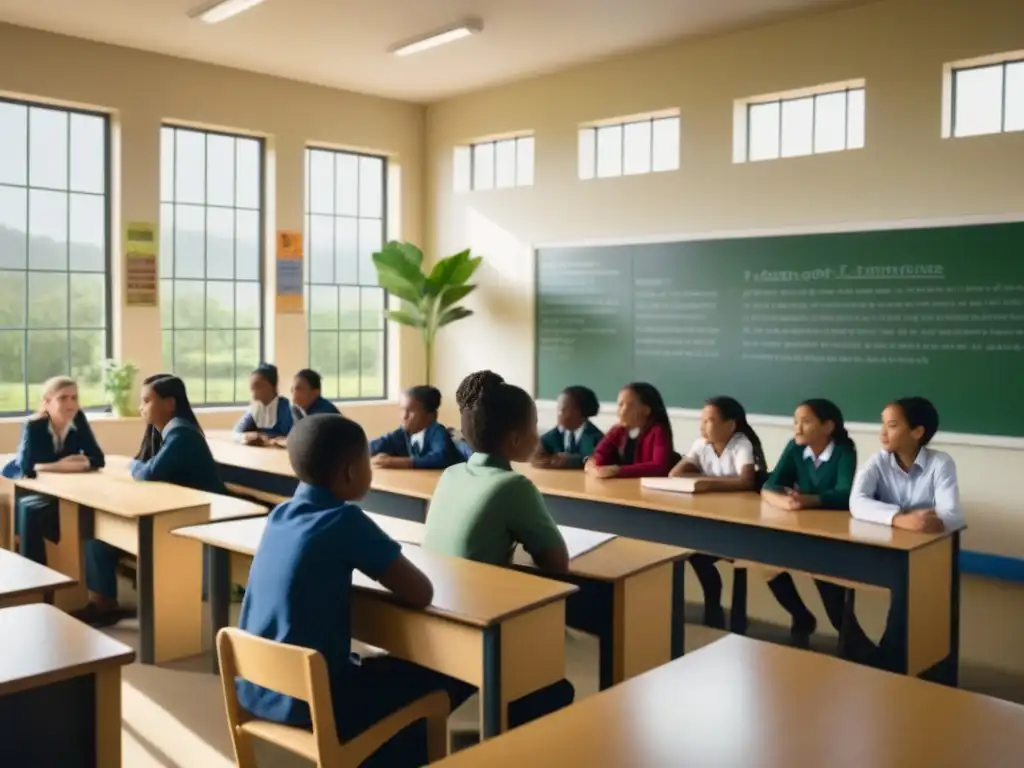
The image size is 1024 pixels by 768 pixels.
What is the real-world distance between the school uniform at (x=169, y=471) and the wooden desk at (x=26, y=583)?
1.74 meters

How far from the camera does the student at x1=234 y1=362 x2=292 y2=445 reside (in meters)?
6.33

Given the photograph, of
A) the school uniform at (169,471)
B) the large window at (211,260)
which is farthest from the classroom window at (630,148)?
the school uniform at (169,471)

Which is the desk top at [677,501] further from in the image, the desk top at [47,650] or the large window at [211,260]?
the large window at [211,260]

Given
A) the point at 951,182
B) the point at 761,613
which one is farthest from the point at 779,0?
the point at 761,613

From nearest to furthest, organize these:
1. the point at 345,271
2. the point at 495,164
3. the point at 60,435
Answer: the point at 60,435, the point at 495,164, the point at 345,271

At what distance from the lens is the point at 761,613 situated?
4.82m

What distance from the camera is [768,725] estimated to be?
1647mm

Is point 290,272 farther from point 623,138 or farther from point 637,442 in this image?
point 637,442

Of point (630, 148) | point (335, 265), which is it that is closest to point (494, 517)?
point (630, 148)

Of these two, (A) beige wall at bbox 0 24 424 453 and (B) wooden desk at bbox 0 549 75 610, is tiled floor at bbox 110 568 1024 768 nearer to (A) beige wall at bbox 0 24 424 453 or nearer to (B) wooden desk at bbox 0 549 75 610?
(B) wooden desk at bbox 0 549 75 610

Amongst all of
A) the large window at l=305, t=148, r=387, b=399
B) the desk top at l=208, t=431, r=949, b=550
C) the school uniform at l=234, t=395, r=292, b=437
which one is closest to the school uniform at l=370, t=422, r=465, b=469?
the desk top at l=208, t=431, r=949, b=550

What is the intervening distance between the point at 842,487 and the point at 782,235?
9.30ft

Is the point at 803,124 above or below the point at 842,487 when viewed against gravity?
above

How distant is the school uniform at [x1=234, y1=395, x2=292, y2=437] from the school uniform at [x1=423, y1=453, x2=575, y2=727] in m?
3.71
